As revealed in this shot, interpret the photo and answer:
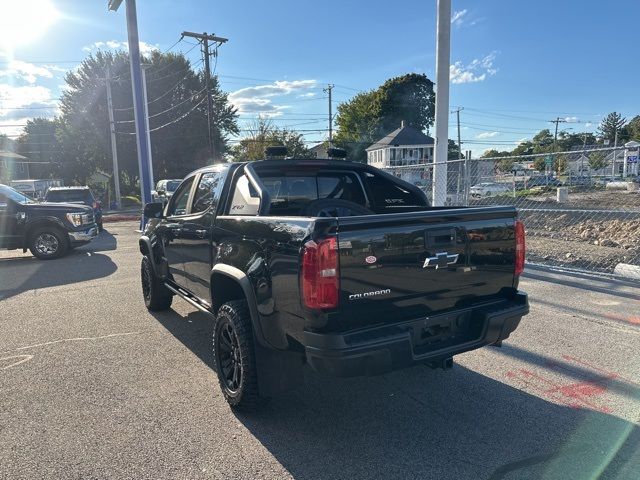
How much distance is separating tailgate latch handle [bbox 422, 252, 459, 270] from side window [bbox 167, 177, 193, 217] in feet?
9.40

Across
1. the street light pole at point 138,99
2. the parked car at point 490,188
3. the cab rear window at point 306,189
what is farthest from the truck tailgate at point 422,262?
the street light pole at point 138,99

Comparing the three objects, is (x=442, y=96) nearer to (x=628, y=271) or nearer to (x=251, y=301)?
(x=628, y=271)

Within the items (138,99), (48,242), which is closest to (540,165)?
(48,242)

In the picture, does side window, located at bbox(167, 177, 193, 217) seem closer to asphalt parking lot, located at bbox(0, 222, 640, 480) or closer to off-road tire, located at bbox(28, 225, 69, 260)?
asphalt parking lot, located at bbox(0, 222, 640, 480)

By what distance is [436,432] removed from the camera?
3131 mm

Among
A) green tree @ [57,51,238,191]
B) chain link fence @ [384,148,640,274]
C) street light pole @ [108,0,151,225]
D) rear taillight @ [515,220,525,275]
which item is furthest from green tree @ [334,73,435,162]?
rear taillight @ [515,220,525,275]

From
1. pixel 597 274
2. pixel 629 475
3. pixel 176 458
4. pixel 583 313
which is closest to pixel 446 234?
pixel 629 475

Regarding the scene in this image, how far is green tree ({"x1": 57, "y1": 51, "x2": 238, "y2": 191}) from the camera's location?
40.2 metres

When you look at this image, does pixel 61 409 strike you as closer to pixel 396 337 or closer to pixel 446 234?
pixel 396 337

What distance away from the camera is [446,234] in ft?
9.86

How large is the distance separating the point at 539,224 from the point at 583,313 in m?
11.3

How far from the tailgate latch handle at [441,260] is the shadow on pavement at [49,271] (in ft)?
22.9

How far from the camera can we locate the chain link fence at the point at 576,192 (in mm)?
7934

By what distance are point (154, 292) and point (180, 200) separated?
4.57 feet
